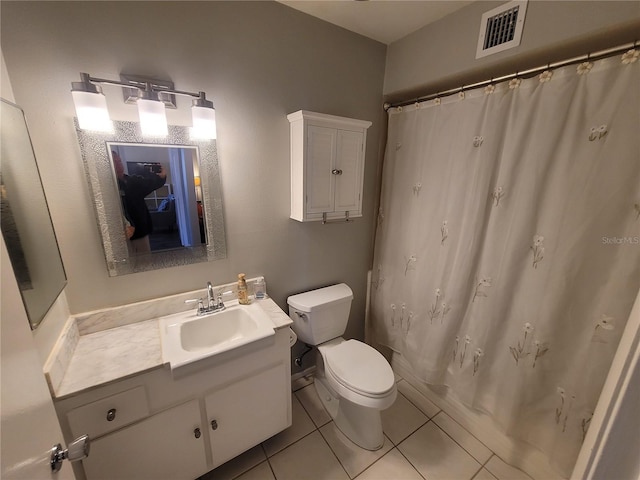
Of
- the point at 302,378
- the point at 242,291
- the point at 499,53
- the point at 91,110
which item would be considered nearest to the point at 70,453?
the point at 242,291

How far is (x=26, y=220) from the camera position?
2.70 feet

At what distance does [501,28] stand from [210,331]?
6.45ft

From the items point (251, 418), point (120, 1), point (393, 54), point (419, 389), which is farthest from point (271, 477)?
point (393, 54)

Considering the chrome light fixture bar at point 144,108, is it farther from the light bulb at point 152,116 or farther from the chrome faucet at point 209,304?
the chrome faucet at point 209,304

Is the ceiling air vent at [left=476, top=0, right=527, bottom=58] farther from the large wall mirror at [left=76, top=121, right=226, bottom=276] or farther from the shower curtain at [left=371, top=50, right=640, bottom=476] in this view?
the large wall mirror at [left=76, top=121, right=226, bottom=276]

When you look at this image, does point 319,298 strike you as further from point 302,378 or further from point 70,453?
point 70,453

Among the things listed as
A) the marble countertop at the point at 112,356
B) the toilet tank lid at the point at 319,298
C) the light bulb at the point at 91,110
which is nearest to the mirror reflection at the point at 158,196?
the light bulb at the point at 91,110

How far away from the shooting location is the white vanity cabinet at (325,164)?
1.41 m

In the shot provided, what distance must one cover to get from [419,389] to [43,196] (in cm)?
230

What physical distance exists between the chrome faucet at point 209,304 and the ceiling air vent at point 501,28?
5.74 ft

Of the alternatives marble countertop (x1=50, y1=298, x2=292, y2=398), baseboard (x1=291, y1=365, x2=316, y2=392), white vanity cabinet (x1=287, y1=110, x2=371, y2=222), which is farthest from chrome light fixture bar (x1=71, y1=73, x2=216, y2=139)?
baseboard (x1=291, y1=365, x2=316, y2=392)

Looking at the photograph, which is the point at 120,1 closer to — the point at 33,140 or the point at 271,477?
the point at 33,140

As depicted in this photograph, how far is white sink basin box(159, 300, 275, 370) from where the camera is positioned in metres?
1.07

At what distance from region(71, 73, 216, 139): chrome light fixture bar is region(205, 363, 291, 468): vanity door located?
116 centimetres
